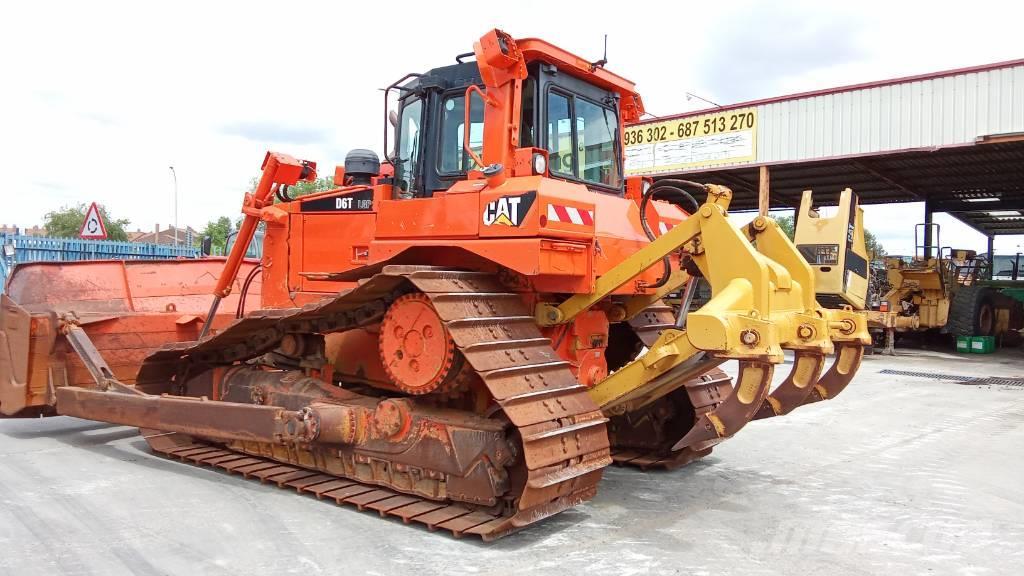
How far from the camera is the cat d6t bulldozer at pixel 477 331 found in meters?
4.66

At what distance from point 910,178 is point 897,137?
5.68 metres

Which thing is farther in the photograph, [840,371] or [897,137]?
[897,137]

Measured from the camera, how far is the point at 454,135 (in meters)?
5.79

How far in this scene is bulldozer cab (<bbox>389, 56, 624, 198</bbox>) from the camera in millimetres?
5461

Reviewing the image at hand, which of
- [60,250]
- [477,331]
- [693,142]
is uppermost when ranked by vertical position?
[693,142]

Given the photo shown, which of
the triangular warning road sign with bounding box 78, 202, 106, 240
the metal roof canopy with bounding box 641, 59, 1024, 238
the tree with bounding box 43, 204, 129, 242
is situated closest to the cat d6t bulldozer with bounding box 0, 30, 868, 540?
the triangular warning road sign with bounding box 78, 202, 106, 240

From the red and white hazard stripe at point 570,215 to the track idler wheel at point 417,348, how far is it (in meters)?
0.99

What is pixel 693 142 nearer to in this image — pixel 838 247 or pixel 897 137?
pixel 897 137

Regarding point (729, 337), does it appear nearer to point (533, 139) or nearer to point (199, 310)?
point (533, 139)

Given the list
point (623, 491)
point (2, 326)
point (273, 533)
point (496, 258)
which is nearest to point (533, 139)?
point (496, 258)

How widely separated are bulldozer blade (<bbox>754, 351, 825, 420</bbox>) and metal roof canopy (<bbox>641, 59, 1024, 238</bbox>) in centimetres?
1293

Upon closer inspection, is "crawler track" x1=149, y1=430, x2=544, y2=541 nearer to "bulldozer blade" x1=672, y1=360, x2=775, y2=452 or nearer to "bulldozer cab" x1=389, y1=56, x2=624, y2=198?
"bulldozer blade" x1=672, y1=360, x2=775, y2=452

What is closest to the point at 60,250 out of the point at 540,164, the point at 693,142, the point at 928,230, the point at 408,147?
the point at 408,147

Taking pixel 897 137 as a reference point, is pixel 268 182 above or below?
below
